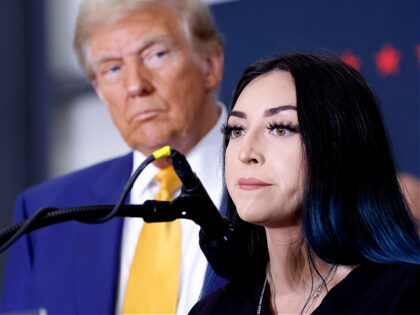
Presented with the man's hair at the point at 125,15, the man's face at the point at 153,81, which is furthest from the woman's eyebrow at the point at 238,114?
the man's hair at the point at 125,15

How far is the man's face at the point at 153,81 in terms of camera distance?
113 cm

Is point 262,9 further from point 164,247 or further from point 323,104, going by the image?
point 323,104

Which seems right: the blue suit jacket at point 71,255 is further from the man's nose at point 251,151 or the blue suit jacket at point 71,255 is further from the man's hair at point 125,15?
the man's nose at point 251,151

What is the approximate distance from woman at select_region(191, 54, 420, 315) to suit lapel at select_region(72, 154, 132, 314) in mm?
373

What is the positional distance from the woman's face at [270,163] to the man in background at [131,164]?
0.28 metres

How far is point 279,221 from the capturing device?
0.72 meters

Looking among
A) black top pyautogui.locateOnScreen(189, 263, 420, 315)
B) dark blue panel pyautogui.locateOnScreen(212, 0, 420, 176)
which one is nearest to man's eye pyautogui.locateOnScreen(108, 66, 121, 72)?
dark blue panel pyautogui.locateOnScreen(212, 0, 420, 176)

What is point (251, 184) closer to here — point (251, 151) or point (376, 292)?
point (251, 151)

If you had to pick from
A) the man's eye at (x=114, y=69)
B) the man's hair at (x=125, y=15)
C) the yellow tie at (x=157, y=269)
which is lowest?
the yellow tie at (x=157, y=269)

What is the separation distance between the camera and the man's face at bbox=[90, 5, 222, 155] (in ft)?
3.72

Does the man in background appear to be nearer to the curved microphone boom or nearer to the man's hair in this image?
the man's hair

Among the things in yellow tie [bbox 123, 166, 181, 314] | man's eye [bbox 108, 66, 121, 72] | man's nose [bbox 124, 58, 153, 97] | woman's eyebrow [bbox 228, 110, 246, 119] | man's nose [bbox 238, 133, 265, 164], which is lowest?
yellow tie [bbox 123, 166, 181, 314]

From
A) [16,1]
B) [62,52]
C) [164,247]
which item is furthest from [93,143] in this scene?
[164,247]

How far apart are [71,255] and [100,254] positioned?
3.5 inches
